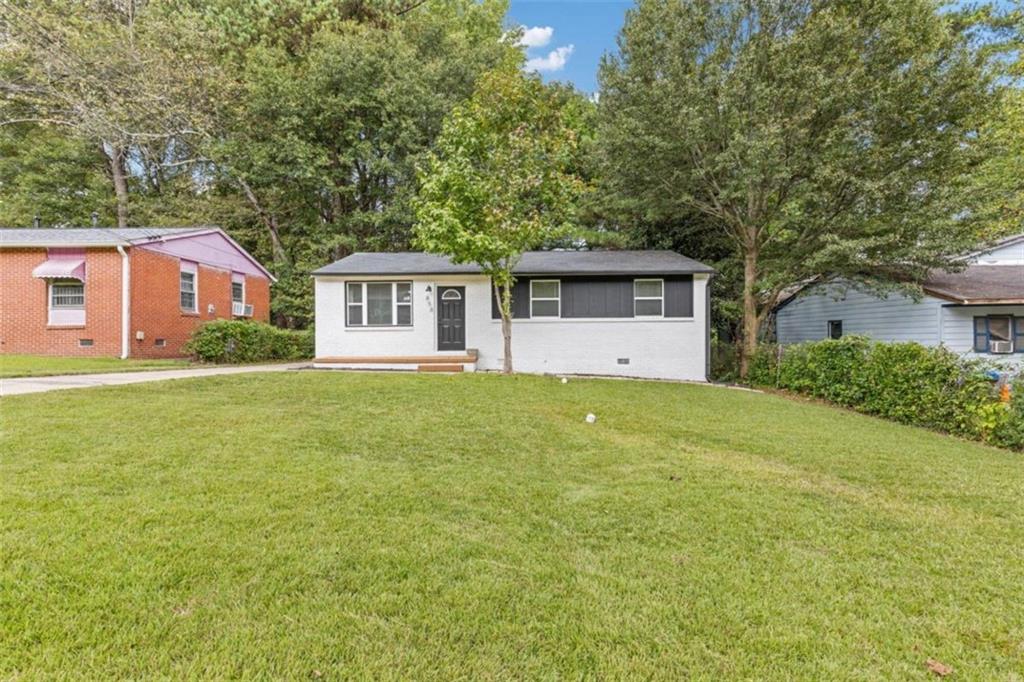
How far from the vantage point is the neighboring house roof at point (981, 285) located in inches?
510

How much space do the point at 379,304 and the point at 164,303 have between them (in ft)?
22.0

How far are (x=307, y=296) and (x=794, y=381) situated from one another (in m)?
18.3

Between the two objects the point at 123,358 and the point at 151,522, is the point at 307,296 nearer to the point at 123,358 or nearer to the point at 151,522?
the point at 123,358

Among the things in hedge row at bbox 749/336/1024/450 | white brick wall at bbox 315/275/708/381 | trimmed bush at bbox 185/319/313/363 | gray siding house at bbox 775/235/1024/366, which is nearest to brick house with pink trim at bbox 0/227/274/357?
trimmed bush at bbox 185/319/313/363

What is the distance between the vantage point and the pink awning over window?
13.1 meters

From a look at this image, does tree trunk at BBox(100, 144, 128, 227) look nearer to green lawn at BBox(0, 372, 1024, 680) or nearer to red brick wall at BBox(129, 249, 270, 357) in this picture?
red brick wall at BBox(129, 249, 270, 357)

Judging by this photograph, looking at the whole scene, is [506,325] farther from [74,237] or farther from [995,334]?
[995,334]

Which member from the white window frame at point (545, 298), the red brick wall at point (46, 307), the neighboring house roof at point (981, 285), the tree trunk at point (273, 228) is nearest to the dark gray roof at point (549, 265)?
the white window frame at point (545, 298)

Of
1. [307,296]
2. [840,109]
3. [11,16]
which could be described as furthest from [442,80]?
[840,109]

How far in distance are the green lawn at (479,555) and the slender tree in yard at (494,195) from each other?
612 cm

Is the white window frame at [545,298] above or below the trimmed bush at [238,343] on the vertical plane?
above

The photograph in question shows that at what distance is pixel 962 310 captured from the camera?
13.6 meters

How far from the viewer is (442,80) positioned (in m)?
20.5

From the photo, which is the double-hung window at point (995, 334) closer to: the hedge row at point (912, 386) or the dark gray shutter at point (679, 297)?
the hedge row at point (912, 386)
